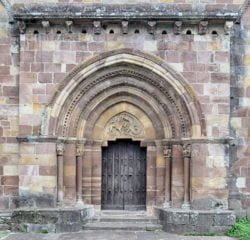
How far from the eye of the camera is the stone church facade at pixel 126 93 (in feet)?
35.0

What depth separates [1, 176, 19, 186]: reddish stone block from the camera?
436 inches

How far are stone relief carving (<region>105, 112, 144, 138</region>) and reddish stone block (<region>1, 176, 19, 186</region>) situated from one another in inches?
90.0

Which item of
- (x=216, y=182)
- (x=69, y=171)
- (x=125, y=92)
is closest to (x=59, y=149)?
(x=69, y=171)

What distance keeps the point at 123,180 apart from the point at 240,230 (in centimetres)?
289

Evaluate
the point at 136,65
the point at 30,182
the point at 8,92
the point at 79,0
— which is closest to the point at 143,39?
the point at 136,65

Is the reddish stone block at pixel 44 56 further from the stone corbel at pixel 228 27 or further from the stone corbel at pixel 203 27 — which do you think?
the stone corbel at pixel 228 27

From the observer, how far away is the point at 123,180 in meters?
11.6

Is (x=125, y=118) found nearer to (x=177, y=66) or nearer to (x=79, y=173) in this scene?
(x=79, y=173)

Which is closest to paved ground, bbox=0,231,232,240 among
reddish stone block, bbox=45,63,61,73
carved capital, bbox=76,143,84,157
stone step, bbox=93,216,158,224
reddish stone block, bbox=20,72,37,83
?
stone step, bbox=93,216,158,224

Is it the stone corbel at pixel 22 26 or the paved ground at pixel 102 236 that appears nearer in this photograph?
the paved ground at pixel 102 236

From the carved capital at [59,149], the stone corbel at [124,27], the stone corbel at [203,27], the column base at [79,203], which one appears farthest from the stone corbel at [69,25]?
the column base at [79,203]

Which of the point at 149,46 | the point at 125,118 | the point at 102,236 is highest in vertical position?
the point at 149,46

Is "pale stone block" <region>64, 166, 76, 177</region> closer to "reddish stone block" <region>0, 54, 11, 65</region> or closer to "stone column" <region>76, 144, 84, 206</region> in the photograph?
"stone column" <region>76, 144, 84, 206</region>

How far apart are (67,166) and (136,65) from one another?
267 cm
